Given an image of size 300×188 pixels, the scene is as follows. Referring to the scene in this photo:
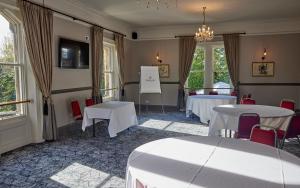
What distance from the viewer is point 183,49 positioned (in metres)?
9.27

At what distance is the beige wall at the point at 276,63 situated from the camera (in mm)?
8453

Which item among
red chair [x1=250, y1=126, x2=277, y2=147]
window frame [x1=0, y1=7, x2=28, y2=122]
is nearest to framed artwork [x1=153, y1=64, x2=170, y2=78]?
window frame [x1=0, y1=7, x2=28, y2=122]

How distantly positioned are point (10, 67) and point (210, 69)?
6608 millimetres

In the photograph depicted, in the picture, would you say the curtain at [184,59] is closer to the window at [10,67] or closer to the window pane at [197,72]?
the window pane at [197,72]

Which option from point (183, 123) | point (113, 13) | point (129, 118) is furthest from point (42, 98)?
point (183, 123)

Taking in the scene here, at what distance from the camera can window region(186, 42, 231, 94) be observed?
918 centimetres

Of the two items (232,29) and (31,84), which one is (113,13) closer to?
(31,84)

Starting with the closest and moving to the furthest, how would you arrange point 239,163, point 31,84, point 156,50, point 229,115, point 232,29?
point 239,163 → point 229,115 → point 31,84 → point 232,29 → point 156,50

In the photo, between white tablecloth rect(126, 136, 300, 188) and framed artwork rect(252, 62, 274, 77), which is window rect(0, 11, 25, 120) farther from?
framed artwork rect(252, 62, 274, 77)

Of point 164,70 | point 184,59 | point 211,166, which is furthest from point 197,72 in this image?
point 211,166

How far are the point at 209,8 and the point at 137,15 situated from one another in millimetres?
2138

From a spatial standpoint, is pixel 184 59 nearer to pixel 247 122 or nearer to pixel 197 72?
pixel 197 72

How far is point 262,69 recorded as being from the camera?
872cm

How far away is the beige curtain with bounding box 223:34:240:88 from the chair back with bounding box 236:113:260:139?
17.0ft
